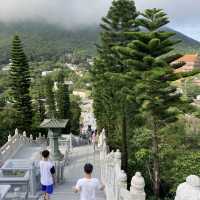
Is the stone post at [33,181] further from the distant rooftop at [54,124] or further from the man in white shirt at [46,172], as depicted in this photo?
the distant rooftop at [54,124]

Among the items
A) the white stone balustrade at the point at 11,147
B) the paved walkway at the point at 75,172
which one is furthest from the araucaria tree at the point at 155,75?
the white stone balustrade at the point at 11,147

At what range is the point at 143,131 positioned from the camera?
733 inches

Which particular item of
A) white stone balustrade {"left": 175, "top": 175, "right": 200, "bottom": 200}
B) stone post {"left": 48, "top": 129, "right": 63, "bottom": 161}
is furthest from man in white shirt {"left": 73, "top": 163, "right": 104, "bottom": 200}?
stone post {"left": 48, "top": 129, "right": 63, "bottom": 161}

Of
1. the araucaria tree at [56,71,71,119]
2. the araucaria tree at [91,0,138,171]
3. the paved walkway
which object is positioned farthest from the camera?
the araucaria tree at [56,71,71,119]

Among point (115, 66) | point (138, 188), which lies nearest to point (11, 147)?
point (115, 66)

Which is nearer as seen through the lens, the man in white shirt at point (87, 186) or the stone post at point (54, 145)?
the man in white shirt at point (87, 186)

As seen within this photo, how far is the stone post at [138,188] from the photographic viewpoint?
A: 5711 mm

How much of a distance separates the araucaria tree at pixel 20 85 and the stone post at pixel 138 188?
951 inches

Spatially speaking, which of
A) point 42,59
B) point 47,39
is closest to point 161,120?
point 42,59

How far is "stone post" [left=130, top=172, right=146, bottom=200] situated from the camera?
5.71 m

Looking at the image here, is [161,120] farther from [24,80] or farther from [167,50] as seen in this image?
[24,80]

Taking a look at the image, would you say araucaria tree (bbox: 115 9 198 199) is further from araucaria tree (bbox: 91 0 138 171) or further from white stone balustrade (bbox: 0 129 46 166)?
white stone balustrade (bbox: 0 129 46 166)

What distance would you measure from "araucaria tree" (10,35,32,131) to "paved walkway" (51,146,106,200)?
9066mm

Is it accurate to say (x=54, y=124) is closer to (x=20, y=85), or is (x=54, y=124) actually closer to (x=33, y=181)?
(x=33, y=181)
